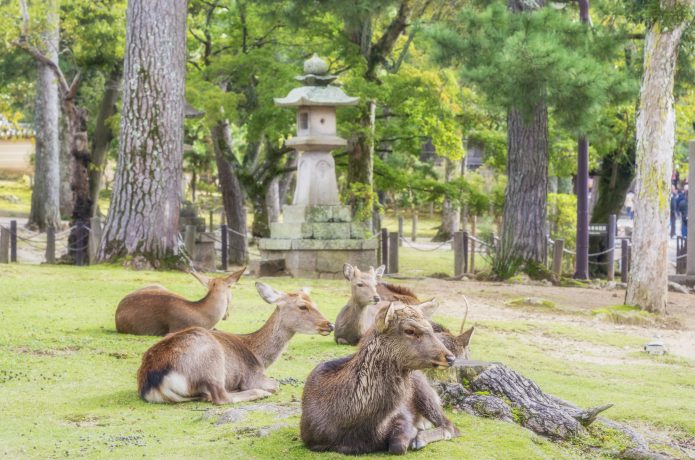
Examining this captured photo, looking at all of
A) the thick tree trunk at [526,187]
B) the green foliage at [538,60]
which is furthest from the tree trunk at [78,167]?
the thick tree trunk at [526,187]

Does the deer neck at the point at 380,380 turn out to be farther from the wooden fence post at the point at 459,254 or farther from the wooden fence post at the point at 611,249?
the wooden fence post at the point at 611,249

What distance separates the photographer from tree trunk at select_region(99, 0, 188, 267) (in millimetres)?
17203

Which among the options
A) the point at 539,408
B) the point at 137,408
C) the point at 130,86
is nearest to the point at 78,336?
the point at 137,408

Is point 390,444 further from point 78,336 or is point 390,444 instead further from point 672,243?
point 672,243

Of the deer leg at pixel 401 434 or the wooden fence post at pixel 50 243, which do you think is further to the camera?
the wooden fence post at pixel 50 243

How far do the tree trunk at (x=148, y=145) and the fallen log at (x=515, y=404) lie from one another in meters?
10.6

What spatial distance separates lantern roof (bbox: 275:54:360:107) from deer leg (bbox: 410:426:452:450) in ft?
46.6

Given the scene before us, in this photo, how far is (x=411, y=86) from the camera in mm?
24438

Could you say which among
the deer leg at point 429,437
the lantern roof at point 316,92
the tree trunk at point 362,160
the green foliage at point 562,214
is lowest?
the deer leg at point 429,437

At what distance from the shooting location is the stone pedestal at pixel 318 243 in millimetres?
19406

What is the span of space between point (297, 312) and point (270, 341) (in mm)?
300

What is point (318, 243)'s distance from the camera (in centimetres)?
1939

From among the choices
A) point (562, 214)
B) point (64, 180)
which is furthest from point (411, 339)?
point (64, 180)

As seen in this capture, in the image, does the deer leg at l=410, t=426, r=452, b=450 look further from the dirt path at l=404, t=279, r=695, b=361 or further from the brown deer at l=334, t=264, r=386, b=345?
the dirt path at l=404, t=279, r=695, b=361
